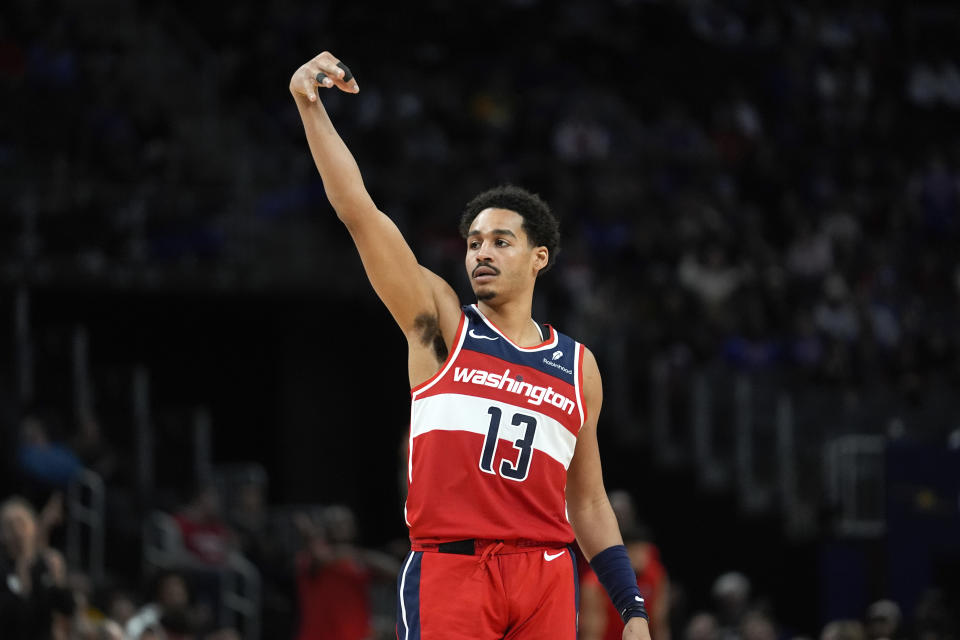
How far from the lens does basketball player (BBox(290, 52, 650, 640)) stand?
505 cm

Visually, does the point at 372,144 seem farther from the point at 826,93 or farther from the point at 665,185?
the point at 826,93

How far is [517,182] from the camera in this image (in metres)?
18.1

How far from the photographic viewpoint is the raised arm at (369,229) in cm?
505

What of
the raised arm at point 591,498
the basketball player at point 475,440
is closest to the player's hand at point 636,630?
the basketball player at point 475,440

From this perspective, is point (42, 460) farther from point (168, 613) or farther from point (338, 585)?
point (168, 613)

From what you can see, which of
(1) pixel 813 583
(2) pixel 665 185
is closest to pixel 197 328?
(2) pixel 665 185

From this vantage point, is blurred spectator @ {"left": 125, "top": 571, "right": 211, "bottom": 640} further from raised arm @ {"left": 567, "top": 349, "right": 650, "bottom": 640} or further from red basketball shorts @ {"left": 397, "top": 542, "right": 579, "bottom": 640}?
red basketball shorts @ {"left": 397, "top": 542, "right": 579, "bottom": 640}

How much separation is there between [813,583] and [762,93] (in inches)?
348

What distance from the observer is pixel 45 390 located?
47.1 feet

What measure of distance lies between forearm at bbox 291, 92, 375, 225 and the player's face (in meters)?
0.48

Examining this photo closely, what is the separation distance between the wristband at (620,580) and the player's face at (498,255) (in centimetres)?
100

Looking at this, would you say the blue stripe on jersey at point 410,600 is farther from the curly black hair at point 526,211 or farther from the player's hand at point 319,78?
the player's hand at point 319,78

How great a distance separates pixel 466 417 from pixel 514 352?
0.32m

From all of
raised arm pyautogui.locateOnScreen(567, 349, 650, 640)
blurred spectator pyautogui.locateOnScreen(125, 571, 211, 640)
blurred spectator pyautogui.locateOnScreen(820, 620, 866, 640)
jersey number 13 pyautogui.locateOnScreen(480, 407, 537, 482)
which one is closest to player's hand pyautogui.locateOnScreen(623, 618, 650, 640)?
raised arm pyautogui.locateOnScreen(567, 349, 650, 640)
